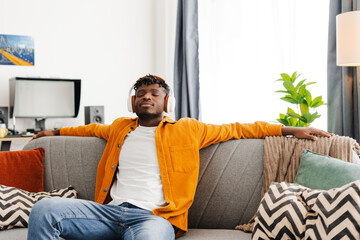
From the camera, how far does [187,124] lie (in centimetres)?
199

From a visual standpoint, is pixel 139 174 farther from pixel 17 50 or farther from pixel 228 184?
pixel 17 50

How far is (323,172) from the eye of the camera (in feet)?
5.47

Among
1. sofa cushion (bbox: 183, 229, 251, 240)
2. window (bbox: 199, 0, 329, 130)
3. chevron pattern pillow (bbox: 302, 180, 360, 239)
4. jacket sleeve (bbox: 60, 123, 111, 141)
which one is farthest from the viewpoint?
window (bbox: 199, 0, 329, 130)

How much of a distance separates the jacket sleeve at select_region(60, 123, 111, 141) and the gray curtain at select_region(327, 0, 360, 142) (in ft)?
5.02

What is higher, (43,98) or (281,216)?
(43,98)

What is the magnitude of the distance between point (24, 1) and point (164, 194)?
3291mm

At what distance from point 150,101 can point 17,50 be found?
272 centimetres

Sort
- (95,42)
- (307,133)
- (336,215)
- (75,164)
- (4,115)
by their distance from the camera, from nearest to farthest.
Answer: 1. (336,215)
2. (307,133)
3. (75,164)
4. (4,115)
5. (95,42)

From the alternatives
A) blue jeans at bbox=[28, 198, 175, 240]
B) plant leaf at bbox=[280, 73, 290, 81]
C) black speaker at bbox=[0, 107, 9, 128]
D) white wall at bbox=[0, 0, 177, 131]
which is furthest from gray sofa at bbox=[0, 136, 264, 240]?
white wall at bbox=[0, 0, 177, 131]

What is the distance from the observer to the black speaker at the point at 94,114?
4098mm

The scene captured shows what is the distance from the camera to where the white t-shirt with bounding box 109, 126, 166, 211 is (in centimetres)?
181

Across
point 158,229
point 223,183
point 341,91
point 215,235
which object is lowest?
point 215,235

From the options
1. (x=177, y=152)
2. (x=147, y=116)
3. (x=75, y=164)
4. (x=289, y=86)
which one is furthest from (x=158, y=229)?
(x=289, y=86)

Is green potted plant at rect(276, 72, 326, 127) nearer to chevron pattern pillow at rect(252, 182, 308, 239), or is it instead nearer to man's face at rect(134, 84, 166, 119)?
man's face at rect(134, 84, 166, 119)
